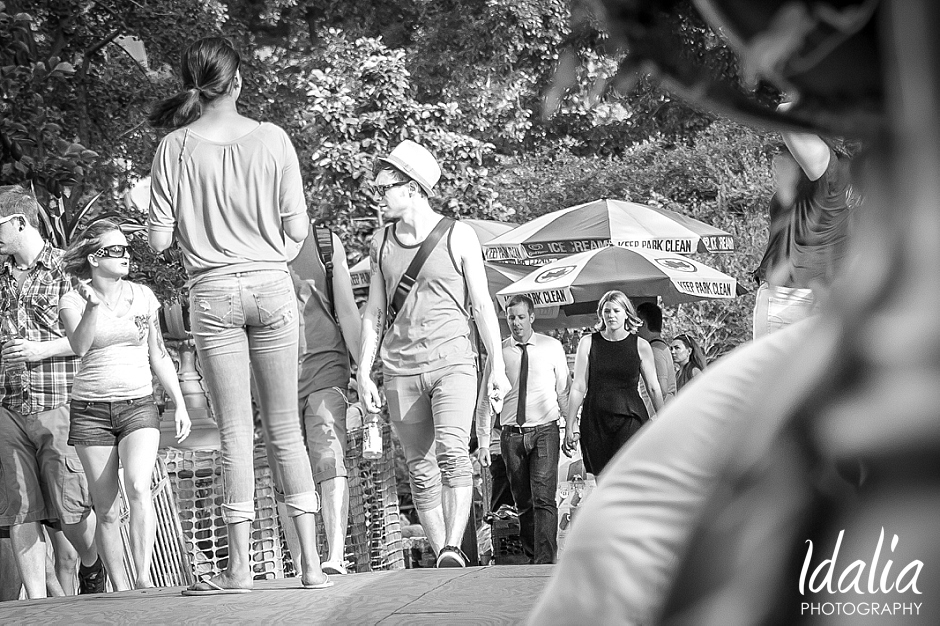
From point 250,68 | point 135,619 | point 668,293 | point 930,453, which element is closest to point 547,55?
point 250,68

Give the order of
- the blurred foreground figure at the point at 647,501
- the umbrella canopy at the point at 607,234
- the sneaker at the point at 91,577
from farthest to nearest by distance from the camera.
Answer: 1. the umbrella canopy at the point at 607,234
2. the sneaker at the point at 91,577
3. the blurred foreground figure at the point at 647,501

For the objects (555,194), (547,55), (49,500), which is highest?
(547,55)

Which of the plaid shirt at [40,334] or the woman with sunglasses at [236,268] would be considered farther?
the plaid shirt at [40,334]

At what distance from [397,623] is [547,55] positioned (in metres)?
18.2

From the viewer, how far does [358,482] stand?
7.24 m

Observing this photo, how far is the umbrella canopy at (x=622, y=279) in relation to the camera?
12.4 meters

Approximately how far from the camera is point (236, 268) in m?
4.77

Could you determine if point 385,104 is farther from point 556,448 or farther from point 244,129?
point 244,129

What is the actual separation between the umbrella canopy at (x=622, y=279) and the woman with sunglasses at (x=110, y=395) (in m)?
6.70

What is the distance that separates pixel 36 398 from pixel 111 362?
0.51 meters

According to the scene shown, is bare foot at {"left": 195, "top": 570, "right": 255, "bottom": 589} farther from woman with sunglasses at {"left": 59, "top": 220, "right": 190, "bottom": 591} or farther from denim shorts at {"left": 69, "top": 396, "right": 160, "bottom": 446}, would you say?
denim shorts at {"left": 69, "top": 396, "right": 160, "bottom": 446}

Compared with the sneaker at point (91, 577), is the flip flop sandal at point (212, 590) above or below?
above

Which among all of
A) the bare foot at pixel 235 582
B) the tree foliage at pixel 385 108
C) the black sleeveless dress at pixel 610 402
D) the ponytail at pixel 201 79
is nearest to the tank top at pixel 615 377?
the black sleeveless dress at pixel 610 402

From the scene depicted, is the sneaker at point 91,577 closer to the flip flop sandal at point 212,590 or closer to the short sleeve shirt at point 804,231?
the flip flop sandal at point 212,590
